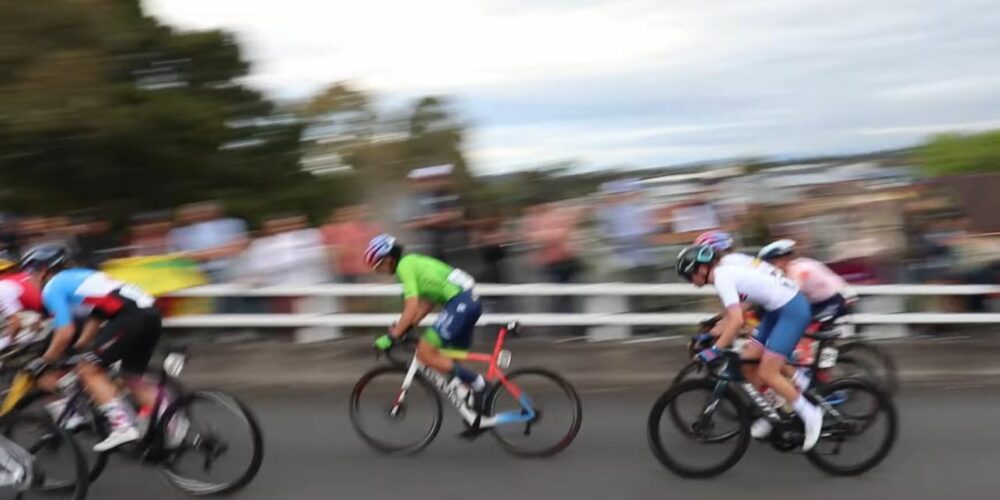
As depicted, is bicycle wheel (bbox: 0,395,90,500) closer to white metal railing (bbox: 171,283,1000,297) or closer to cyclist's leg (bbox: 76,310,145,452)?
cyclist's leg (bbox: 76,310,145,452)

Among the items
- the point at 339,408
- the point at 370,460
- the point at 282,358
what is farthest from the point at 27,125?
A: the point at 370,460

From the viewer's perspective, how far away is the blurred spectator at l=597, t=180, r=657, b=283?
10.7 metres

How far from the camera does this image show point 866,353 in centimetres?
946

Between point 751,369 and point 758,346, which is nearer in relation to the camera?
point 751,369

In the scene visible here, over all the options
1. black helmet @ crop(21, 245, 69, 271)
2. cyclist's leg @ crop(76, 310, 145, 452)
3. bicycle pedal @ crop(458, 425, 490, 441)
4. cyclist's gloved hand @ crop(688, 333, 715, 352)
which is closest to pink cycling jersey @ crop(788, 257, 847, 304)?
cyclist's gloved hand @ crop(688, 333, 715, 352)

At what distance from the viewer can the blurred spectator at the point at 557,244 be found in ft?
34.7

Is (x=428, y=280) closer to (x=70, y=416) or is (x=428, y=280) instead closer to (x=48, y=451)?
(x=70, y=416)

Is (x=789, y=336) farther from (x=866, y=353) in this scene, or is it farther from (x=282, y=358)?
(x=282, y=358)

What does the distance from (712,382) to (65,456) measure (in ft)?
13.0

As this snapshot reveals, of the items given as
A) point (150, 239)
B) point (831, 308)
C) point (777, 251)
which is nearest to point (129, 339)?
point (150, 239)

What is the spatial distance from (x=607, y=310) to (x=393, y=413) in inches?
133

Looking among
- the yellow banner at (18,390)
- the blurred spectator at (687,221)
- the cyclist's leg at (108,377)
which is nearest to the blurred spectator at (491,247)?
the blurred spectator at (687,221)

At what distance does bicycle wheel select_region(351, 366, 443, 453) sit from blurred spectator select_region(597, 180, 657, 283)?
3.44 meters

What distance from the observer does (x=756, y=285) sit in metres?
7.19
